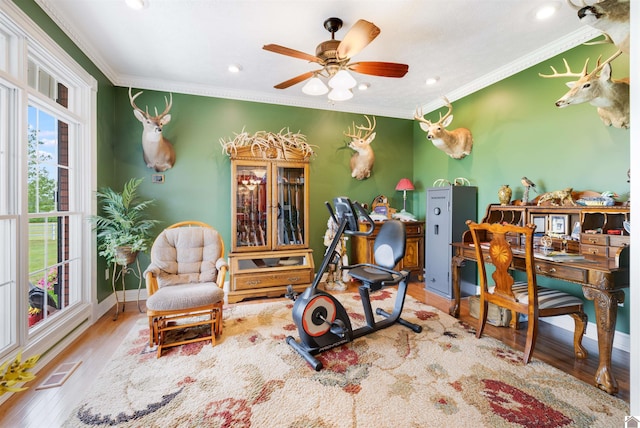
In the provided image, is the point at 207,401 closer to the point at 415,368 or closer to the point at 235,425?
the point at 235,425

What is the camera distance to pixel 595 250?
7.39 ft

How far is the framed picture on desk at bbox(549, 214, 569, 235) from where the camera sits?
2.60 m

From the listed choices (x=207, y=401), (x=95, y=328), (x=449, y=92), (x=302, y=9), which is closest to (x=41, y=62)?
(x=302, y=9)

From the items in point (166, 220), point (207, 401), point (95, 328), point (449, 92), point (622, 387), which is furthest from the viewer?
point (449, 92)

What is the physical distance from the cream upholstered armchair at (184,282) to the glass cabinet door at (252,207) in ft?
2.16

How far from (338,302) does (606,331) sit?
1.77 metres

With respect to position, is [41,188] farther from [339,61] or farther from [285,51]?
[339,61]

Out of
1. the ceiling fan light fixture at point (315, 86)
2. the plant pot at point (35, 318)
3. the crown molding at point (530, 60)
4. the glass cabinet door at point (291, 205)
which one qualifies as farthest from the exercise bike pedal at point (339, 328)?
the crown molding at point (530, 60)

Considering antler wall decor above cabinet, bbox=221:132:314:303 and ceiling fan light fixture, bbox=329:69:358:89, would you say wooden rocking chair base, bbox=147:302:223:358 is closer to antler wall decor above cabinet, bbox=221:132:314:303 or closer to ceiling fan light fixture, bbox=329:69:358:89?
antler wall decor above cabinet, bbox=221:132:314:303

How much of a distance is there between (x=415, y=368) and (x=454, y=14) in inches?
110

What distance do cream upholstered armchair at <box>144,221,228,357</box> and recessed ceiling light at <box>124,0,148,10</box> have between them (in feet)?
6.21

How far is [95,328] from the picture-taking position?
275cm

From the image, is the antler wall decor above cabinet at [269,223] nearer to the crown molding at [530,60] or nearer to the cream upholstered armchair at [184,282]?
the cream upholstered armchair at [184,282]

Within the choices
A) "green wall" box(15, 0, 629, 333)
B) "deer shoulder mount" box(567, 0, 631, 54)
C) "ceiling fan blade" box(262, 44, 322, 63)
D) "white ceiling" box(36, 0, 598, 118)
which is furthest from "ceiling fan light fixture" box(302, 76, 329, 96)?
"deer shoulder mount" box(567, 0, 631, 54)
